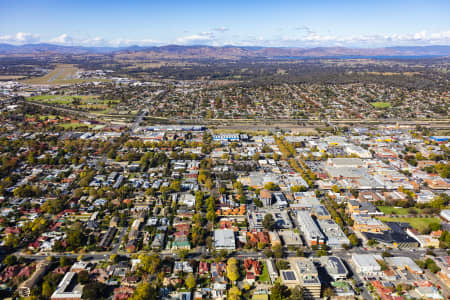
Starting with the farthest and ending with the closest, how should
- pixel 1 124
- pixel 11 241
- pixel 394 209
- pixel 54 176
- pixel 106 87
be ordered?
pixel 106 87, pixel 1 124, pixel 54 176, pixel 394 209, pixel 11 241

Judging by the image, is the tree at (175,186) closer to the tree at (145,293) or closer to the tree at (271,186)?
the tree at (271,186)

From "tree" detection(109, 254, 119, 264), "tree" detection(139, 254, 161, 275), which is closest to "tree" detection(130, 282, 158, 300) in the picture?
"tree" detection(139, 254, 161, 275)

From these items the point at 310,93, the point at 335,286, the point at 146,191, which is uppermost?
the point at 310,93

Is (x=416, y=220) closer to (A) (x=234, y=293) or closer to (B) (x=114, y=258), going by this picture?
(A) (x=234, y=293)

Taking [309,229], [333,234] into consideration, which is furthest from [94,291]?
[333,234]

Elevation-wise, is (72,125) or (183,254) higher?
(72,125)

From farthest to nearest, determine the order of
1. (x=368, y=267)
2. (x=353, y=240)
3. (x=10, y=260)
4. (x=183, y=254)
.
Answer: (x=353, y=240)
(x=183, y=254)
(x=10, y=260)
(x=368, y=267)

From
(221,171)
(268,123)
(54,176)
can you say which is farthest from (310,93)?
(54,176)

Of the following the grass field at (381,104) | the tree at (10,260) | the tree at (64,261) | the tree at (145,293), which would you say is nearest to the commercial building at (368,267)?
the tree at (145,293)

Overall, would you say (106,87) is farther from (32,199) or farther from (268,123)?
(32,199)

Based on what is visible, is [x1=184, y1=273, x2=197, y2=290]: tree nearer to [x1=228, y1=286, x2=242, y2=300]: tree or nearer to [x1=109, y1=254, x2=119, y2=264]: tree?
[x1=228, y1=286, x2=242, y2=300]: tree

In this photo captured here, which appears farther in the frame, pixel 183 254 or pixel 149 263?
pixel 183 254
